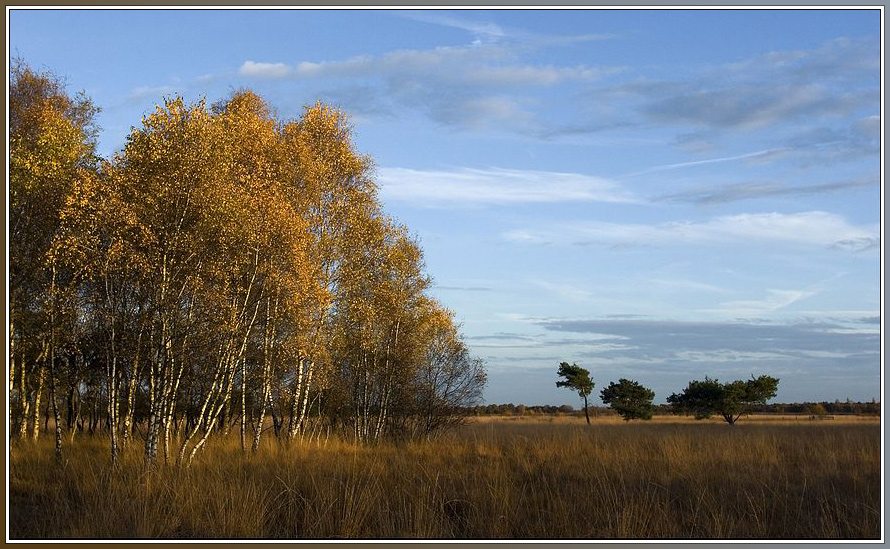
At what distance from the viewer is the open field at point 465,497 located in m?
12.0

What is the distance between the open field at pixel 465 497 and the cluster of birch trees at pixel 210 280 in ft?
6.99

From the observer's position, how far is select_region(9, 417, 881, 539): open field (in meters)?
12.0

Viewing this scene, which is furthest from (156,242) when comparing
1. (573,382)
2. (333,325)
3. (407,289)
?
(573,382)

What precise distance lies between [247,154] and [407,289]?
31.6 feet

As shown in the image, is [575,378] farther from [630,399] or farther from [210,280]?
[210,280]

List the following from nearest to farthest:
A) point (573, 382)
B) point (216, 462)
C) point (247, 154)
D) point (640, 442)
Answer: point (216, 462), point (247, 154), point (640, 442), point (573, 382)

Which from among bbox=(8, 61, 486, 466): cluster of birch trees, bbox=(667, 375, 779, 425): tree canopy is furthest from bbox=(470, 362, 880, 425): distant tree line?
bbox=(8, 61, 486, 466): cluster of birch trees

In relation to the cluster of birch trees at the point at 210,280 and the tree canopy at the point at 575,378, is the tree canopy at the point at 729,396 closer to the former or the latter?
the tree canopy at the point at 575,378

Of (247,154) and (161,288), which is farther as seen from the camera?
(247,154)

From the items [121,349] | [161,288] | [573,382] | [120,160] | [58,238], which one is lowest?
[573,382]

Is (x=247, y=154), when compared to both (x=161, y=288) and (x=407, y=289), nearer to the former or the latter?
(x=161, y=288)

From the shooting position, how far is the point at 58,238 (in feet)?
52.2

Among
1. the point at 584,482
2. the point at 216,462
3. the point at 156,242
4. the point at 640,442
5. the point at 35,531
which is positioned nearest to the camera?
the point at 35,531

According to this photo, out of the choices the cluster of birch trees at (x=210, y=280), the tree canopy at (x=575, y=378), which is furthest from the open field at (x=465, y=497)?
the tree canopy at (x=575, y=378)
